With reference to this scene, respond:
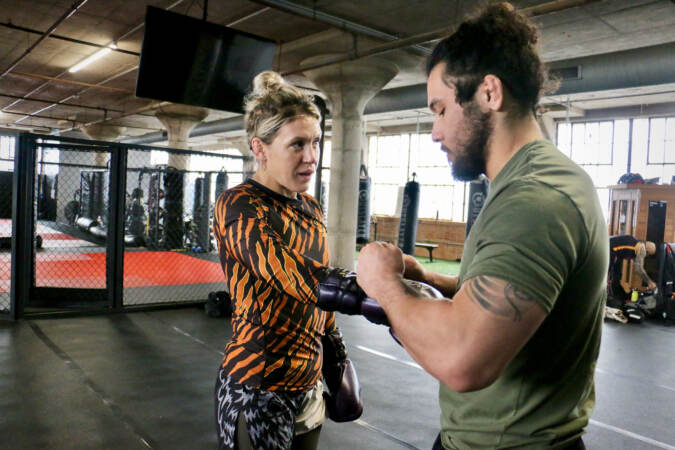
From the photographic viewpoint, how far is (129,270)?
894cm

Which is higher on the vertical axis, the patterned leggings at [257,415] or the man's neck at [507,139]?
the man's neck at [507,139]

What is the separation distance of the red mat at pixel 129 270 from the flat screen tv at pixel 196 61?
3284mm

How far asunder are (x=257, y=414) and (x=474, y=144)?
93 cm

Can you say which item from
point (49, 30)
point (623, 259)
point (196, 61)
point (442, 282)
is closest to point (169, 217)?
point (49, 30)

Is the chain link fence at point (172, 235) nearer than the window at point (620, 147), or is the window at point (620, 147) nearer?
the chain link fence at point (172, 235)

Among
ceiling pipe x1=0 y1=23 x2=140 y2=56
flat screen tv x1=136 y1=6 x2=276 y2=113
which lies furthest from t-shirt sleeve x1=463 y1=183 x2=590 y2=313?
ceiling pipe x1=0 y1=23 x2=140 y2=56

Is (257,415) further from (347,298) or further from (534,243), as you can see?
(534,243)

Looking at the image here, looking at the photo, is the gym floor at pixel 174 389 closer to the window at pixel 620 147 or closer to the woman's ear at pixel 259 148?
the woman's ear at pixel 259 148

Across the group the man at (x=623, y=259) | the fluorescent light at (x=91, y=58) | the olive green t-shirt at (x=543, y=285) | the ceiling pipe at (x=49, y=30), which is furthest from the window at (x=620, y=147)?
the olive green t-shirt at (x=543, y=285)

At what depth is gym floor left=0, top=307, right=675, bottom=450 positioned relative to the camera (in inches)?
124

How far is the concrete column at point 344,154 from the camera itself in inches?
392

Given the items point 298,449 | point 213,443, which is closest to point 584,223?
point 298,449

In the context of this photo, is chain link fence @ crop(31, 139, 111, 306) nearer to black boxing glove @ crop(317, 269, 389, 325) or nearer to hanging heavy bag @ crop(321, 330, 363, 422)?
hanging heavy bag @ crop(321, 330, 363, 422)

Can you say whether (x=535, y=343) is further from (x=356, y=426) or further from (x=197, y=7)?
(x=197, y=7)
